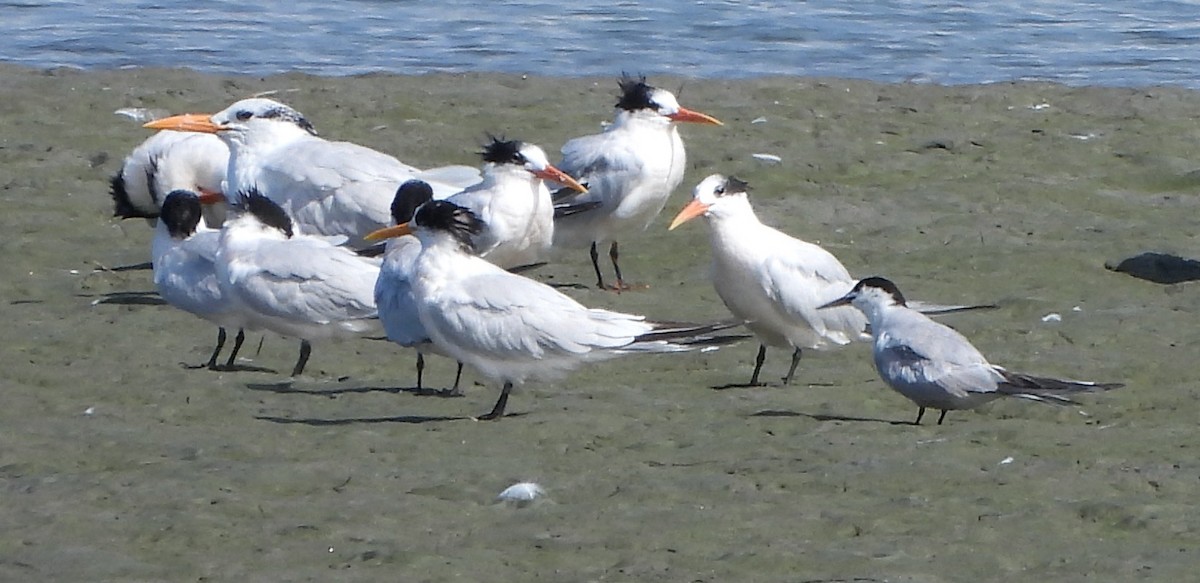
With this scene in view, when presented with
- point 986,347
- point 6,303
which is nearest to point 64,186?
point 6,303

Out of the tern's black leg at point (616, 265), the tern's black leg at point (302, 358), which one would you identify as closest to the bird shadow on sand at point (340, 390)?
the tern's black leg at point (302, 358)

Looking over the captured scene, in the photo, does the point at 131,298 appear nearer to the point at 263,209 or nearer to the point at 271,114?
the point at 263,209

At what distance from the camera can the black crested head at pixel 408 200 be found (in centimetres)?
673

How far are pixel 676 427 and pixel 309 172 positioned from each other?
2.65 m

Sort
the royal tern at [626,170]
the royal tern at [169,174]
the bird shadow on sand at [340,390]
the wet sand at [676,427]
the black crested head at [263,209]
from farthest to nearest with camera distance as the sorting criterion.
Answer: the royal tern at [169,174]
the royal tern at [626,170]
the black crested head at [263,209]
the bird shadow on sand at [340,390]
the wet sand at [676,427]

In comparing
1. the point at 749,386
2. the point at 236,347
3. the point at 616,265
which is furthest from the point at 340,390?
the point at 616,265

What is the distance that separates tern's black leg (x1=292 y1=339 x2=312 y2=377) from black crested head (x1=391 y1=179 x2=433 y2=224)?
0.59m

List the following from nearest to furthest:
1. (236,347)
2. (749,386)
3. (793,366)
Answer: (749,386)
(793,366)
(236,347)

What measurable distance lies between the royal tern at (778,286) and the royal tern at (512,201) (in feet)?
3.22

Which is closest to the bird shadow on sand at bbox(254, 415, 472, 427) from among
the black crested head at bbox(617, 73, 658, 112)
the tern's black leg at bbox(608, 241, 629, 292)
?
the tern's black leg at bbox(608, 241, 629, 292)

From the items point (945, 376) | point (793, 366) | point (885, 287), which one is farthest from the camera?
point (793, 366)

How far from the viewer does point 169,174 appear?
27.2 ft

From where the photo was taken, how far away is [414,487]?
15.8ft

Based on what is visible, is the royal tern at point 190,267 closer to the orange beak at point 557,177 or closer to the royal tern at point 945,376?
the orange beak at point 557,177
